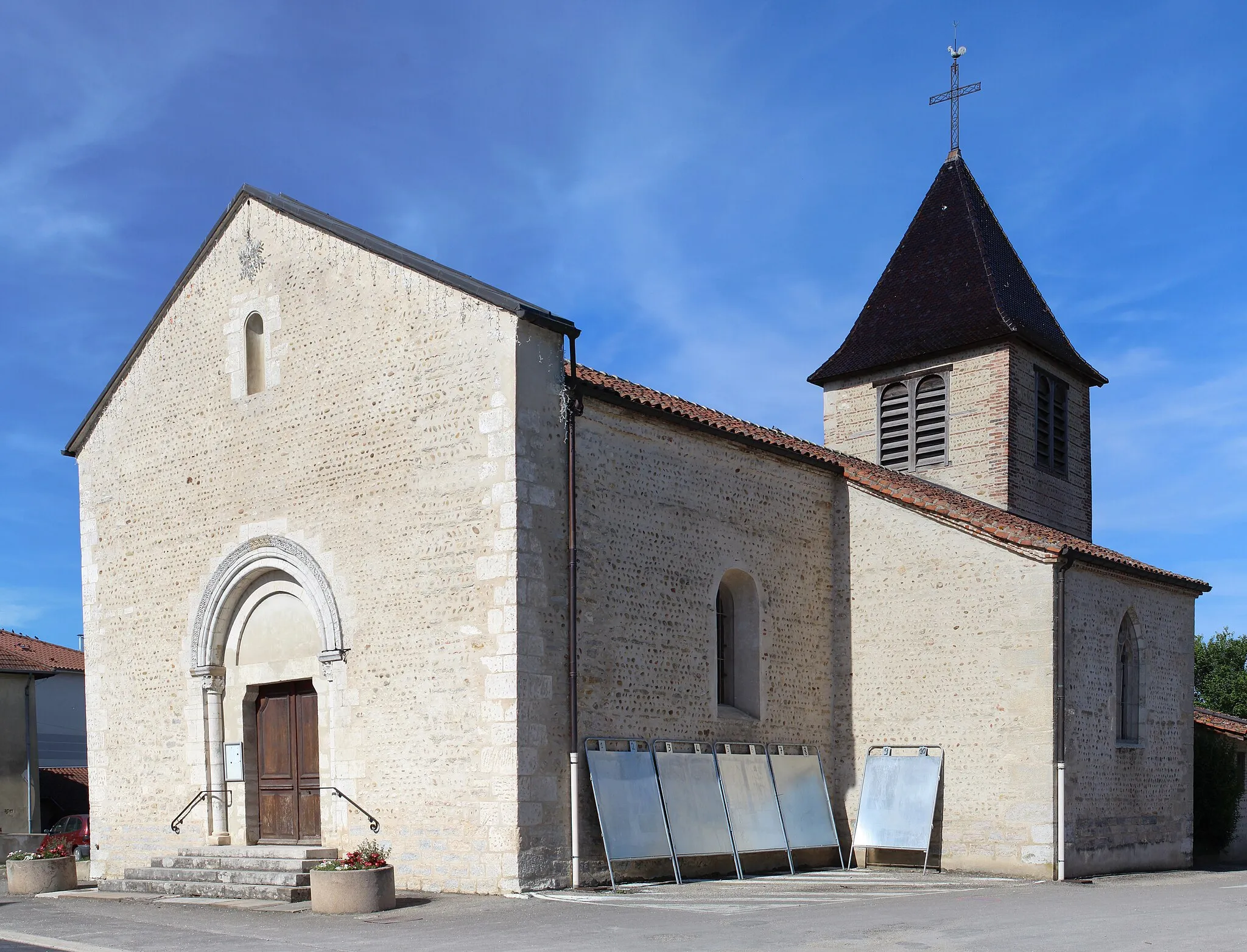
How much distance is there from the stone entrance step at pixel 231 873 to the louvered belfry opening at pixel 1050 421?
48.9 feet

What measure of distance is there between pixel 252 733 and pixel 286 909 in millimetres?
3686

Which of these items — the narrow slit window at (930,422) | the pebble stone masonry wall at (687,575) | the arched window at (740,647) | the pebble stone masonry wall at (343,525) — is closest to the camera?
the pebble stone masonry wall at (343,525)

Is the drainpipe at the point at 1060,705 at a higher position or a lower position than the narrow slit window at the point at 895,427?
lower

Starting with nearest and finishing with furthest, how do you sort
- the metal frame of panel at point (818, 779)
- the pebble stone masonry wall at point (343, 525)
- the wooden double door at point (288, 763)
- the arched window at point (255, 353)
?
the pebble stone masonry wall at point (343, 525) → the wooden double door at point (288, 763) → the metal frame of panel at point (818, 779) → the arched window at point (255, 353)

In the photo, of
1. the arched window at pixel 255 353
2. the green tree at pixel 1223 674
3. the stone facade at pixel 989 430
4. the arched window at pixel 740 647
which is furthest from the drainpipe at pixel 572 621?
the green tree at pixel 1223 674

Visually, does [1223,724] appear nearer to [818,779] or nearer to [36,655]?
[818,779]

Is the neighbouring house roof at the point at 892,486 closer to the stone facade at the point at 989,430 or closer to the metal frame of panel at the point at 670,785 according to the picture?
the stone facade at the point at 989,430

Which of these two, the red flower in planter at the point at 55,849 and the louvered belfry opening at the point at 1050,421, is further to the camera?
the louvered belfry opening at the point at 1050,421

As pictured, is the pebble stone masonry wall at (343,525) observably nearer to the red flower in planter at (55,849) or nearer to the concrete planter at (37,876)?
the red flower in planter at (55,849)

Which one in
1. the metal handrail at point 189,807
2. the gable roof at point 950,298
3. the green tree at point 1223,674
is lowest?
the green tree at point 1223,674

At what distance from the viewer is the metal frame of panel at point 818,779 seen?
1636 cm

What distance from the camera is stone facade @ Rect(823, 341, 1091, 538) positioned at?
72.7 feet

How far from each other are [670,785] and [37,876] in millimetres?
8275

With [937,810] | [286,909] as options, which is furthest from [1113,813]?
[286,909]
